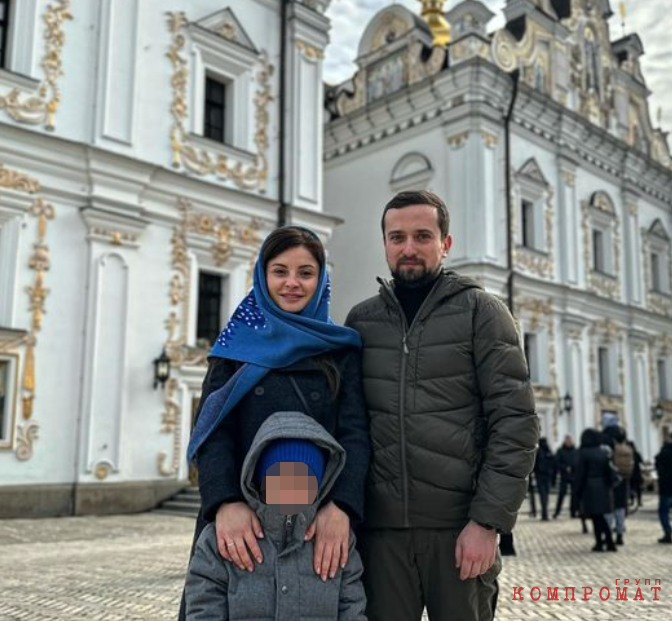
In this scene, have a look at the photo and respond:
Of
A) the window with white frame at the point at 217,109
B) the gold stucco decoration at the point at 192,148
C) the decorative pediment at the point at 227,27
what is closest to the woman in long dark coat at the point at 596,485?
the gold stucco decoration at the point at 192,148

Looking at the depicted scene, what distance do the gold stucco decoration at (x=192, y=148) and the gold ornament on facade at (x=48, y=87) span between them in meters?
2.30

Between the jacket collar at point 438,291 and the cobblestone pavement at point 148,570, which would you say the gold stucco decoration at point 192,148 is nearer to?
the cobblestone pavement at point 148,570

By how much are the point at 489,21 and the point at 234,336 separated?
23.0 m

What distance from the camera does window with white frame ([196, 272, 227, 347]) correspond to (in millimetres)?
15336

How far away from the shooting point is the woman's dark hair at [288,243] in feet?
8.91

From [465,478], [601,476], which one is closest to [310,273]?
[465,478]

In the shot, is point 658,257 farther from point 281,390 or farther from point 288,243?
point 281,390

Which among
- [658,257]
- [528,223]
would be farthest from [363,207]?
[658,257]

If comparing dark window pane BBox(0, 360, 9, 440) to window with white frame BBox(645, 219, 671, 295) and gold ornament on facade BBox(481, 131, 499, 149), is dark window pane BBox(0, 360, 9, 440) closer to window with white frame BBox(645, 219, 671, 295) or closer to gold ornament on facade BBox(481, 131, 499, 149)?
gold ornament on facade BBox(481, 131, 499, 149)

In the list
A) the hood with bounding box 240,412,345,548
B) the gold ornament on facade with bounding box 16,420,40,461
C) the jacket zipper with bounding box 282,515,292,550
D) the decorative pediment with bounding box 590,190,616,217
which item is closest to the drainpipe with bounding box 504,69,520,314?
the decorative pediment with bounding box 590,190,616,217

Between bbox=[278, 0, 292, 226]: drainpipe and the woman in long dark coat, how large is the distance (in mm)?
8389

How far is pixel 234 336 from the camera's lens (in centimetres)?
271

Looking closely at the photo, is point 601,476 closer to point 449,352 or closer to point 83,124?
point 449,352

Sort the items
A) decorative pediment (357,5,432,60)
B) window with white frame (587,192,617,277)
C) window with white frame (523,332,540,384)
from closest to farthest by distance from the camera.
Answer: window with white frame (523,332,540,384) → decorative pediment (357,5,432,60) → window with white frame (587,192,617,277)
